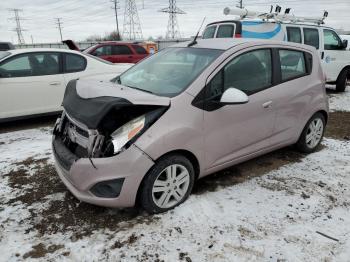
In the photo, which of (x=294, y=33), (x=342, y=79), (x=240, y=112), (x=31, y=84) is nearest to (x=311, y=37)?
(x=294, y=33)

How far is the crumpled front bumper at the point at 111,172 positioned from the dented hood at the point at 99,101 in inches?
13.0

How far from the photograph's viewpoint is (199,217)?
3.03 m

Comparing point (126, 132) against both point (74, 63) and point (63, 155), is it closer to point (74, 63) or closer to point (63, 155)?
point (63, 155)

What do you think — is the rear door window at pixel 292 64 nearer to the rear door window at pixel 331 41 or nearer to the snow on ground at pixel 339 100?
the snow on ground at pixel 339 100

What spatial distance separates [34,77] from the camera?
234 inches

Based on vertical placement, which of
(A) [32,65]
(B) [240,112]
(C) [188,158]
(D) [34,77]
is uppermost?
(A) [32,65]

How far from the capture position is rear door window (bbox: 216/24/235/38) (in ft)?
27.2

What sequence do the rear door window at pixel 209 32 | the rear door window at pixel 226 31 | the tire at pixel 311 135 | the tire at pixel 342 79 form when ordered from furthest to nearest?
the tire at pixel 342 79, the rear door window at pixel 209 32, the rear door window at pixel 226 31, the tire at pixel 311 135

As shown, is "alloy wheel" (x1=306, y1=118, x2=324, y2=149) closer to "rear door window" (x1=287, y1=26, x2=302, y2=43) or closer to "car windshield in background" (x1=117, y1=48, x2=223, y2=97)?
"car windshield in background" (x1=117, y1=48, x2=223, y2=97)

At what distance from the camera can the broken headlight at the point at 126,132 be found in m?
2.69

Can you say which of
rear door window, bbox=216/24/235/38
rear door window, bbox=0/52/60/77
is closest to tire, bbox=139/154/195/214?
rear door window, bbox=0/52/60/77

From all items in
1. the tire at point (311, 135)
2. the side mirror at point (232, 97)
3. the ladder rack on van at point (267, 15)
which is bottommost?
the tire at point (311, 135)

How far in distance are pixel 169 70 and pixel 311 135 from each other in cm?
239

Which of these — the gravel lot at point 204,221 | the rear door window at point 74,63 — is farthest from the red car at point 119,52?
the gravel lot at point 204,221
